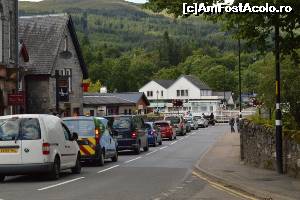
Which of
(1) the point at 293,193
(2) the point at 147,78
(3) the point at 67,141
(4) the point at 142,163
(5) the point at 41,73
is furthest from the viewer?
(2) the point at 147,78

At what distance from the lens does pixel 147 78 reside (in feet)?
648

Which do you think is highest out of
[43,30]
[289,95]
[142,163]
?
[43,30]

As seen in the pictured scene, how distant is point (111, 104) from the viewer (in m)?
82.2

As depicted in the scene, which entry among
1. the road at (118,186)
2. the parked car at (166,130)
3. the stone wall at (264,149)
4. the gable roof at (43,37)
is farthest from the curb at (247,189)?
the gable roof at (43,37)

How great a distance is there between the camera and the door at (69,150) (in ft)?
69.3

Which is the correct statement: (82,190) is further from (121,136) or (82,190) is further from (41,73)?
(41,73)

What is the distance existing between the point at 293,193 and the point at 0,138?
8577mm

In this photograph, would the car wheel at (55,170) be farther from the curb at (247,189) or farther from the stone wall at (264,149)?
the stone wall at (264,149)

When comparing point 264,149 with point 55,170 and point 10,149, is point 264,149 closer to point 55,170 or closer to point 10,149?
point 55,170

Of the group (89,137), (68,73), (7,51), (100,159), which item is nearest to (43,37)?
(68,73)

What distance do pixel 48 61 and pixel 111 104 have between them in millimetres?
28543

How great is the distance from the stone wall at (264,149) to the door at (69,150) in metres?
6.16

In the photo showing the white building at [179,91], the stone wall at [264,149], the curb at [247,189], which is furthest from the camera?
the white building at [179,91]

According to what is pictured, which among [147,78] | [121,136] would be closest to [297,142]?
[121,136]
